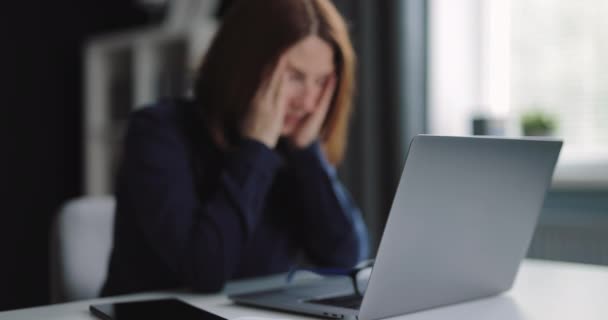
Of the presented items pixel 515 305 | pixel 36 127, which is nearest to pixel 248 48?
pixel 515 305

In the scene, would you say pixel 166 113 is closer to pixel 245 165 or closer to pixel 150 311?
pixel 245 165

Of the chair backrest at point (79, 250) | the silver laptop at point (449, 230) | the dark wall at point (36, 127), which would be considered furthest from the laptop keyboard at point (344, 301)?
the dark wall at point (36, 127)

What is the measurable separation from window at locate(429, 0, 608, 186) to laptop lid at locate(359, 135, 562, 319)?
1413 millimetres

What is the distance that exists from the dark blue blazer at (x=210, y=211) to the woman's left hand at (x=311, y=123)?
0.02 m

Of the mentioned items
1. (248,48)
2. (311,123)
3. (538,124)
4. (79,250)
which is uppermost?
(248,48)

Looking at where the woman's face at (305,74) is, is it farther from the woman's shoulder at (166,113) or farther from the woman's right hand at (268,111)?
the woman's shoulder at (166,113)

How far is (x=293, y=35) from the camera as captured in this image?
1.17 metres

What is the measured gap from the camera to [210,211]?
3.31ft

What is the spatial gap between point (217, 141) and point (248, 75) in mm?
Result: 132

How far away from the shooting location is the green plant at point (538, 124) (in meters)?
2.24

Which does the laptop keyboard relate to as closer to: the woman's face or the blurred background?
the woman's face

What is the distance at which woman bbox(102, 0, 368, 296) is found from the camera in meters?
1.01

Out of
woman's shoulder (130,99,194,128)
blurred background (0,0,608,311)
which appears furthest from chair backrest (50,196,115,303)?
blurred background (0,0,608,311)

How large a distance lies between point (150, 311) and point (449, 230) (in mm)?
355
